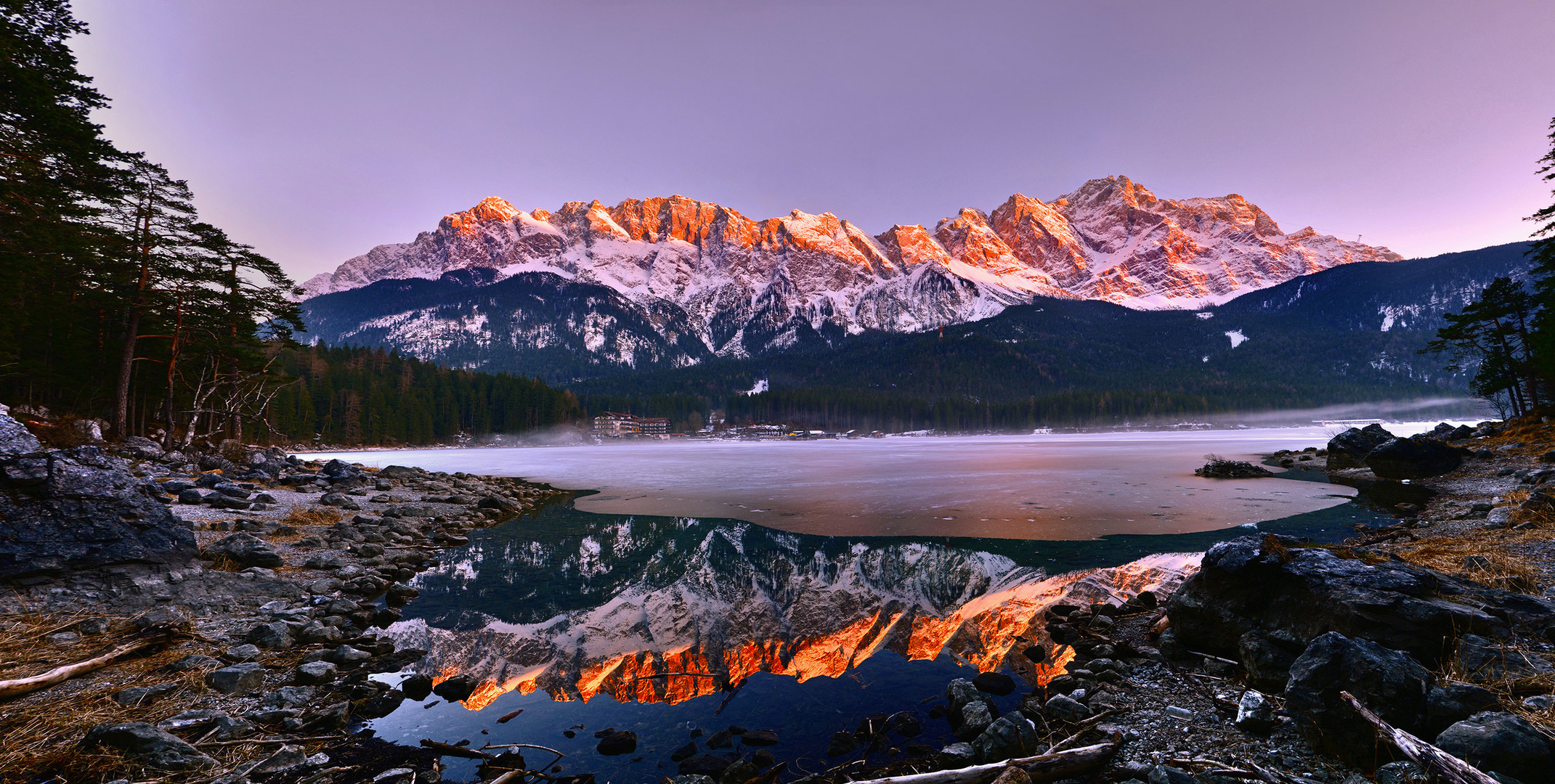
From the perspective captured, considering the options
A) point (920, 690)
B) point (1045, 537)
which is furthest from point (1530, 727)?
point (1045, 537)

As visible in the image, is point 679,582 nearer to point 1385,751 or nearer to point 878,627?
point 878,627

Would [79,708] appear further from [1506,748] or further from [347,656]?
[1506,748]

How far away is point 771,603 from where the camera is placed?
13477mm

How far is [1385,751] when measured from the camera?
4.88 meters

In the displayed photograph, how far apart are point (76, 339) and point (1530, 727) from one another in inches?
2240

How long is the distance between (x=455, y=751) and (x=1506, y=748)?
974 centimetres

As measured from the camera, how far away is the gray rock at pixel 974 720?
6.83m

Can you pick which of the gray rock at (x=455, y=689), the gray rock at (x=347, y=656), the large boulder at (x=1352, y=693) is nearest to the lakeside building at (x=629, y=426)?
the gray rock at (x=347, y=656)

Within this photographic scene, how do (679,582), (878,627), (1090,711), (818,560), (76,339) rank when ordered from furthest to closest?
(76,339) → (818,560) → (679,582) → (878,627) → (1090,711)

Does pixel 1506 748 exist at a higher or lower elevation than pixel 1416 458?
higher

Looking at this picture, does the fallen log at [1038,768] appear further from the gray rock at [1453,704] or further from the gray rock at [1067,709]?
the gray rock at [1453,704]

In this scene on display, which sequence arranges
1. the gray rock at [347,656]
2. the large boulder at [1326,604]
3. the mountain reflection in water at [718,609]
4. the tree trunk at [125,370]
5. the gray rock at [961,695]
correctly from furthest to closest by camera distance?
1. the tree trunk at [125,370]
2. the mountain reflection in water at [718,609]
3. the gray rock at [347,656]
4. the gray rock at [961,695]
5. the large boulder at [1326,604]

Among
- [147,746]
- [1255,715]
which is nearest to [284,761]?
[147,746]

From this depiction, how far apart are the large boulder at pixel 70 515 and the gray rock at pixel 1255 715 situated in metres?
17.7
